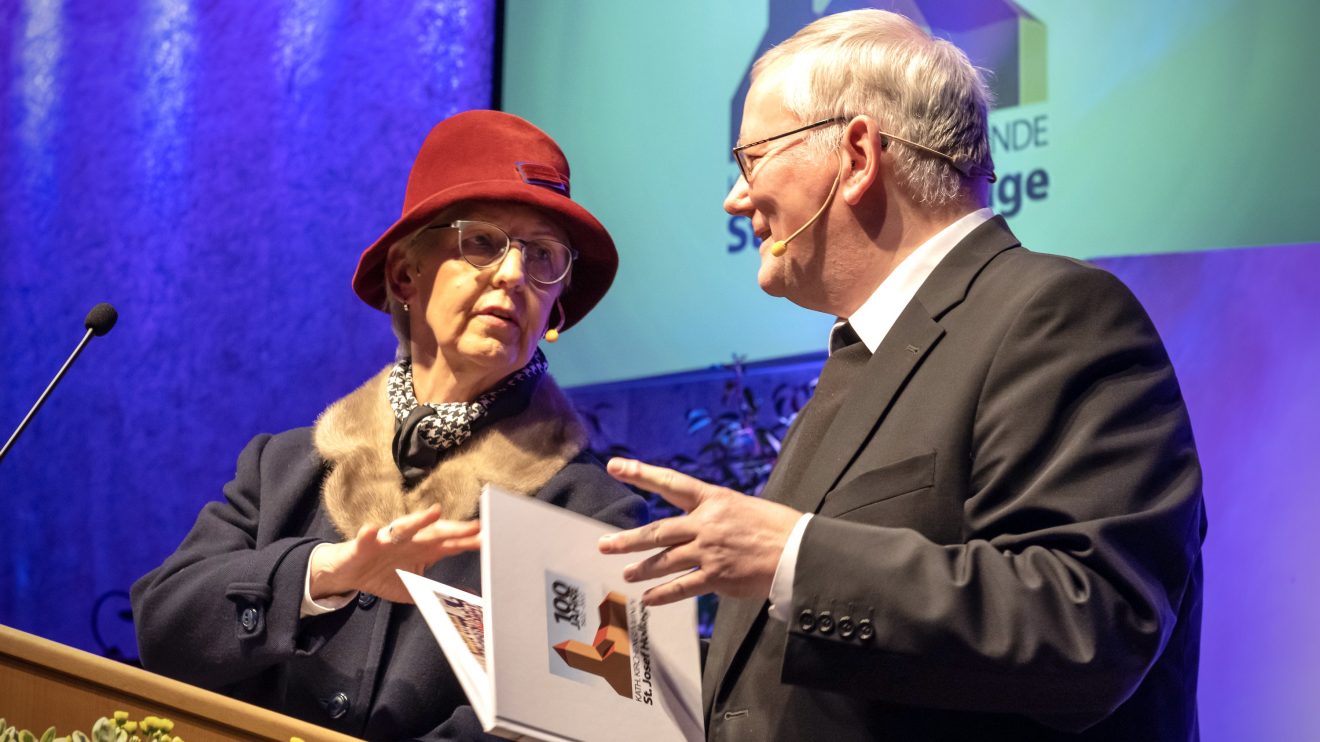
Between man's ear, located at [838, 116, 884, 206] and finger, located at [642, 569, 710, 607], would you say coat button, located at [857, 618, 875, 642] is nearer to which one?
finger, located at [642, 569, 710, 607]

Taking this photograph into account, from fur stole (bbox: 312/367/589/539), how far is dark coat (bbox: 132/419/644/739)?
38mm

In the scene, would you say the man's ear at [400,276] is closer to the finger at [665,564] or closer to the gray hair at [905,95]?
the gray hair at [905,95]

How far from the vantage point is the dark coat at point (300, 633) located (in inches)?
77.9

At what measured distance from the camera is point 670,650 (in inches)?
62.0

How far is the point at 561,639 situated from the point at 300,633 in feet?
2.41

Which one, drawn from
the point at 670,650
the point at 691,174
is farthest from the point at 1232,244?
the point at 670,650

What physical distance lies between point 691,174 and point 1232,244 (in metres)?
1.39

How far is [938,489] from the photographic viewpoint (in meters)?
1.45

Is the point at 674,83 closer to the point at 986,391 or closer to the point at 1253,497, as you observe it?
the point at 1253,497

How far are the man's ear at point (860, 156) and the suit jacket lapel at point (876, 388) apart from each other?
14 centimetres

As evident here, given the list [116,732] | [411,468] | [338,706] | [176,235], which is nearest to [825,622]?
[116,732]

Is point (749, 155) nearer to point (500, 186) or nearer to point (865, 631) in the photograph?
point (500, 186)

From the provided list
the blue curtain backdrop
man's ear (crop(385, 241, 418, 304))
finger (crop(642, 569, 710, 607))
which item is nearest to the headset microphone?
finger (crop(642, 569, 710, 607))

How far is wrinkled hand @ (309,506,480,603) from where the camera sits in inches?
69.4
